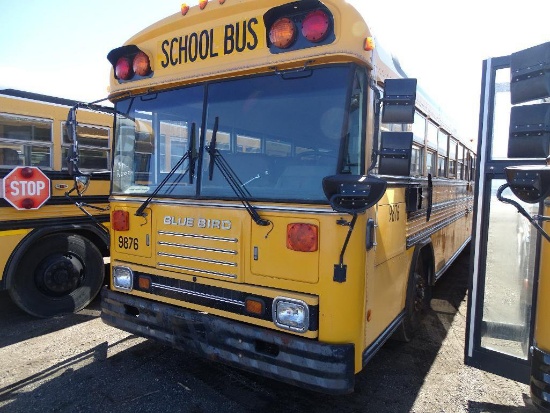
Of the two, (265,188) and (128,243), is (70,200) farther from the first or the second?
(265,188)

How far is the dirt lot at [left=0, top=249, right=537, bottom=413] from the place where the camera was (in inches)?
111

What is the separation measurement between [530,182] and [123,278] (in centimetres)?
290

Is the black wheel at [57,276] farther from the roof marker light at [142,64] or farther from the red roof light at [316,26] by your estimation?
the red roof light at [316,26]

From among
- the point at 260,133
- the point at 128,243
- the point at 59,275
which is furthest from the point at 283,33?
the point at 59,275

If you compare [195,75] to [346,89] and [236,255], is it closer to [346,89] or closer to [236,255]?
[346,89]

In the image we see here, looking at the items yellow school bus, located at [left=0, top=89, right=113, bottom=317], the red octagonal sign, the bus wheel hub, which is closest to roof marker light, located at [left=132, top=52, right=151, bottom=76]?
yellow school bus, located at [left=0, top=89, right=113, bottom=317]

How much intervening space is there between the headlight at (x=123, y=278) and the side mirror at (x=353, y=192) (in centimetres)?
191

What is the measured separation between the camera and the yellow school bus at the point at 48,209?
13.6ft

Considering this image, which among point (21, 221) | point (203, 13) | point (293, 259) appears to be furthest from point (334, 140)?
point (21, 221)

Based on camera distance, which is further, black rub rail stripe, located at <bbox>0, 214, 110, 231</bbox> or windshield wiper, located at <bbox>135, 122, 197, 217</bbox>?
black rub rail stripe, located at <bbox>0, 214, 110, 231</bbox>

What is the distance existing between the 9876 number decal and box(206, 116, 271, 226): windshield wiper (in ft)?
3.02

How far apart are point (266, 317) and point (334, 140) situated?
1.17 metres

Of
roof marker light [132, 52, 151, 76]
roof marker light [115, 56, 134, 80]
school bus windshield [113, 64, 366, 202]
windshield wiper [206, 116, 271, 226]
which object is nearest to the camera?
school bus windshield [113, 64, 366, 202]

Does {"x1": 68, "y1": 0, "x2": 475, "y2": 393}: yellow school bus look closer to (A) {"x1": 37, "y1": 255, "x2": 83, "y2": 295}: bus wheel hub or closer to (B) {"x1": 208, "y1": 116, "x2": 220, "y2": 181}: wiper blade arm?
(B) {"x1": 208, "y1": 116, "x2": 220, "y2": 181}: wiper blade arm
